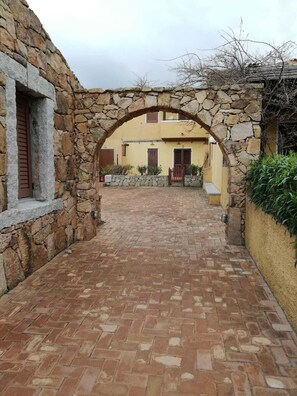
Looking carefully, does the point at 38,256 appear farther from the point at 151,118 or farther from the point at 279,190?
the point at 151,118

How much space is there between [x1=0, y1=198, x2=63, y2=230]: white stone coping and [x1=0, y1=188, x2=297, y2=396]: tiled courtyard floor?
772 mm

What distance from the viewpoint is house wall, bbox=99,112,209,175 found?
18.3 meters

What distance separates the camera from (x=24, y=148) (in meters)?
4.17

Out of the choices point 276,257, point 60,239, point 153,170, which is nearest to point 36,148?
point 60,239

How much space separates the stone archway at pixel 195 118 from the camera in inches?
197

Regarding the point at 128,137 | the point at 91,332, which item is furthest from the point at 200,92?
the point at 128,137

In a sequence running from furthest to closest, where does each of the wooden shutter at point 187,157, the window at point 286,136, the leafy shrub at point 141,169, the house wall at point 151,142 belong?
the wooden shutter at point 187,157
the leafy shrub at point 141,169
the house wall at point 151,142
the window at point 286,136

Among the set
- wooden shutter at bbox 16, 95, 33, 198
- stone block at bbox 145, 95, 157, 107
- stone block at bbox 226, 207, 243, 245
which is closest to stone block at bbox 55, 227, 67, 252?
wooden shutter at bbox 16, 95, 33, 198

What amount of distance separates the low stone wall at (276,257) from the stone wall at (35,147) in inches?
117

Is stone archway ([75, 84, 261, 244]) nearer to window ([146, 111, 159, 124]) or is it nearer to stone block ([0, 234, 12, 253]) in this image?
stone block ([0, 234, 12, 253])

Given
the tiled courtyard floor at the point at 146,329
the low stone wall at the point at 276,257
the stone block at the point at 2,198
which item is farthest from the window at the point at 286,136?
Answer: the stone block at the point at 2,198

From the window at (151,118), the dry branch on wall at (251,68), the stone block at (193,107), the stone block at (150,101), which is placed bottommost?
the stone block at (193,107)

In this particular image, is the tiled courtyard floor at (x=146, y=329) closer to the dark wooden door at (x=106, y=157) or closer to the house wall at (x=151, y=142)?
the house wall at (x=151, y=142)

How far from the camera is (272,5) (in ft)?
20.1
